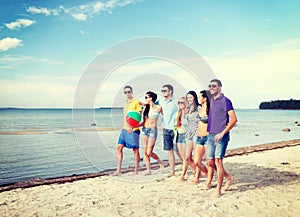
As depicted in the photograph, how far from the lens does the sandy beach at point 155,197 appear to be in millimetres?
5480

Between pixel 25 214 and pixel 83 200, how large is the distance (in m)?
1.16

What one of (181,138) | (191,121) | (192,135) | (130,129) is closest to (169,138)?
(181,138)

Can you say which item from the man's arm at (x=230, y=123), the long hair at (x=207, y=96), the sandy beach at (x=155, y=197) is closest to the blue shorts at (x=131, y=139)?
the sandy beach at (x=155, y=197)

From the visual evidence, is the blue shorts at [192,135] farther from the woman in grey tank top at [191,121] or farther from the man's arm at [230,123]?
the man's arm at [230,123]

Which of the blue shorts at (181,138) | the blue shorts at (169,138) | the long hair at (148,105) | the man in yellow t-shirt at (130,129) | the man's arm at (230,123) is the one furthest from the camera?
the long hair at (148,105)

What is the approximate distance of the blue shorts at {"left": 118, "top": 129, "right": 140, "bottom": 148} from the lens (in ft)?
25.7

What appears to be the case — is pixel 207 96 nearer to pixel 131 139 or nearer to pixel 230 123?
pixel 230 123

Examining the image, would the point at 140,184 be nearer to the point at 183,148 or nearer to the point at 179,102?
the point at 183,148

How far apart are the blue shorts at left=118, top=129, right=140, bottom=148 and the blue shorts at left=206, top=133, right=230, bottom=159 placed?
7.11 ft

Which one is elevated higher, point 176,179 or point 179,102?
point 179,102

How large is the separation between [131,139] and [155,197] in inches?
76.0

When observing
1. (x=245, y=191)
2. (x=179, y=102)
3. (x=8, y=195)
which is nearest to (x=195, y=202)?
(x=245, y=191)

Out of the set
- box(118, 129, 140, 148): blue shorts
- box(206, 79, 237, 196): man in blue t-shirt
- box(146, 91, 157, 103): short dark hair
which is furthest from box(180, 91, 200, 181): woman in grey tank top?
box(118, 129, 140, 148): blue shorts

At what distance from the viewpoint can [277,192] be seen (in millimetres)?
6598
